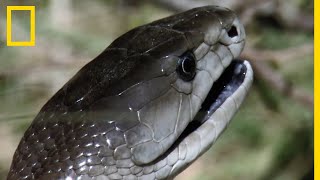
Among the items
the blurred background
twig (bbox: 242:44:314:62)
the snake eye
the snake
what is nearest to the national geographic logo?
the blurred background

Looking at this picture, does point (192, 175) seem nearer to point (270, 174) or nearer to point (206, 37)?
point (270, 174)

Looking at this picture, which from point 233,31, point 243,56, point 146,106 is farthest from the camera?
point 243,56

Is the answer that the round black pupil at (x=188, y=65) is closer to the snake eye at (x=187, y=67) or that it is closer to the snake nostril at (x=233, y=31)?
the snake eye at (x=187, y=67)

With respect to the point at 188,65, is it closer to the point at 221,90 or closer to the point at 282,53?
the point at 221,90

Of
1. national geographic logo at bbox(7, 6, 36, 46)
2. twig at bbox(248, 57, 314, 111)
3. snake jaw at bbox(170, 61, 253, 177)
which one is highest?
national geographic logo at bbox(7, 6, 36, 46)

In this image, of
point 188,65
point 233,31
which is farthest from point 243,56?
point 188,65

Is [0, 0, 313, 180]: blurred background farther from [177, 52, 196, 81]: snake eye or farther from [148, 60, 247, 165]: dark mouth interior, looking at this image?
[177, 52, 196, 81]: snake eye

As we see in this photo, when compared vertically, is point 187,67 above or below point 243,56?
above

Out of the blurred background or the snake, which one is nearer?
the snake

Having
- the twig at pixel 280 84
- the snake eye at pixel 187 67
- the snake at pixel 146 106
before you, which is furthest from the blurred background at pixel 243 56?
the snake eye at pixel 187 67

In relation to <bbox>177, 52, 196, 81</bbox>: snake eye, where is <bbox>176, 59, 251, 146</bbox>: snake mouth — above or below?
below
